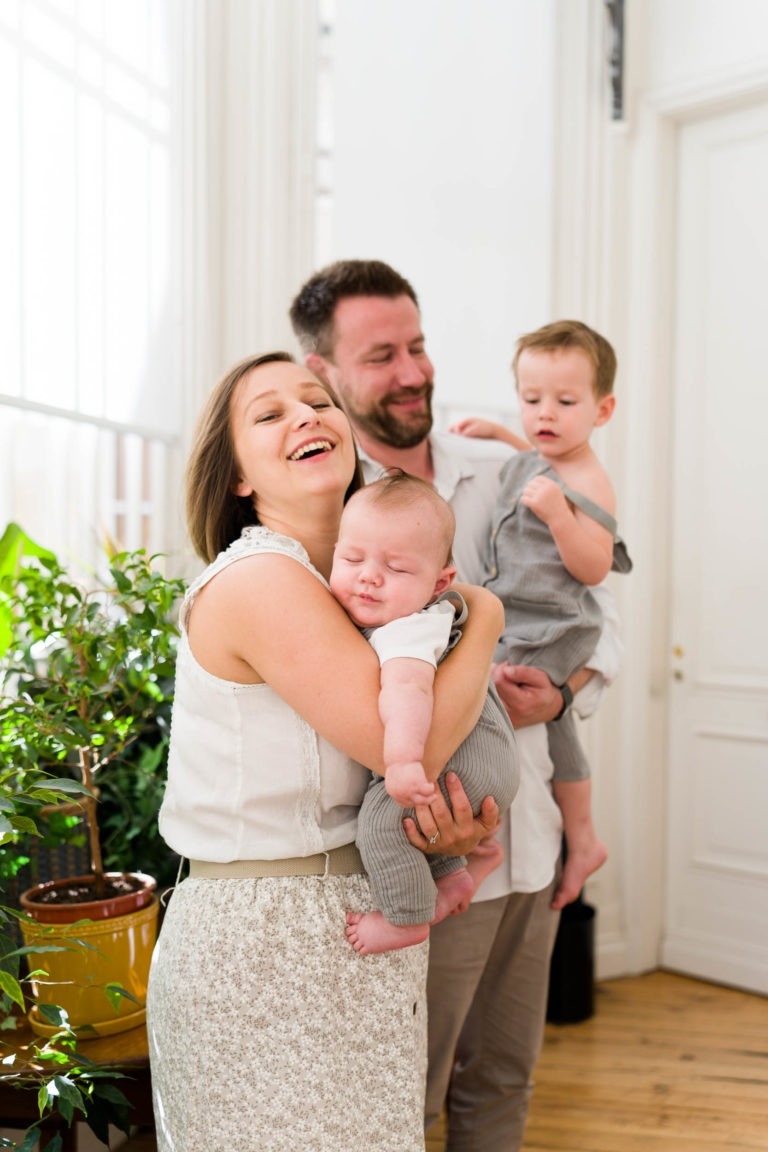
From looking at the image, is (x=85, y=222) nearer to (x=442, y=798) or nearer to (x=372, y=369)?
(x=372, y=369)

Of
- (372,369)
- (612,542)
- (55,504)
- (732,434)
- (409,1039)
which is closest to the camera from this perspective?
(409,1039)

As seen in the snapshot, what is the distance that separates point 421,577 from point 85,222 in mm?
1429

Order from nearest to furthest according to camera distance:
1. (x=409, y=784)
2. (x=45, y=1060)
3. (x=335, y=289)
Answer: (x=409, y=784) < (x=45, y=1060) < (x=335, y=289)

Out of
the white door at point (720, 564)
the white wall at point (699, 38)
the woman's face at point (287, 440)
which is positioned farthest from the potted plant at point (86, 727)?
the white wall at point (699, 38)

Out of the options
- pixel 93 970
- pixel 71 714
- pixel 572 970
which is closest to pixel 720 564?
pixel 572 970

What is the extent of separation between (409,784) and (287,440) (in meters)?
0.50

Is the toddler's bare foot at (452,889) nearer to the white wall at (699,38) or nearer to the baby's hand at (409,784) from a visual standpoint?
→ the baby's hand at (409,784)

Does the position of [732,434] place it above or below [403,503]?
above

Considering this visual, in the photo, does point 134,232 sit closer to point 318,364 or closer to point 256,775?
point 318,364

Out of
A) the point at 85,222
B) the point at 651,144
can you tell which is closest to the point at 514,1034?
the point at 85,222

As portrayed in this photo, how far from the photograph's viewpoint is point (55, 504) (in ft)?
7.90

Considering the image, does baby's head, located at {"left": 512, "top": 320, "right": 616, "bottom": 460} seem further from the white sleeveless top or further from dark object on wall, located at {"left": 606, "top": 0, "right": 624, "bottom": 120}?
dark object on wall, located at {"left": 606, "top": 0, "right": 624, "bottom": 120}

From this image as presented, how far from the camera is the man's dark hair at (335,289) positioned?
227cm

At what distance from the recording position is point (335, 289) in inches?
89.9
